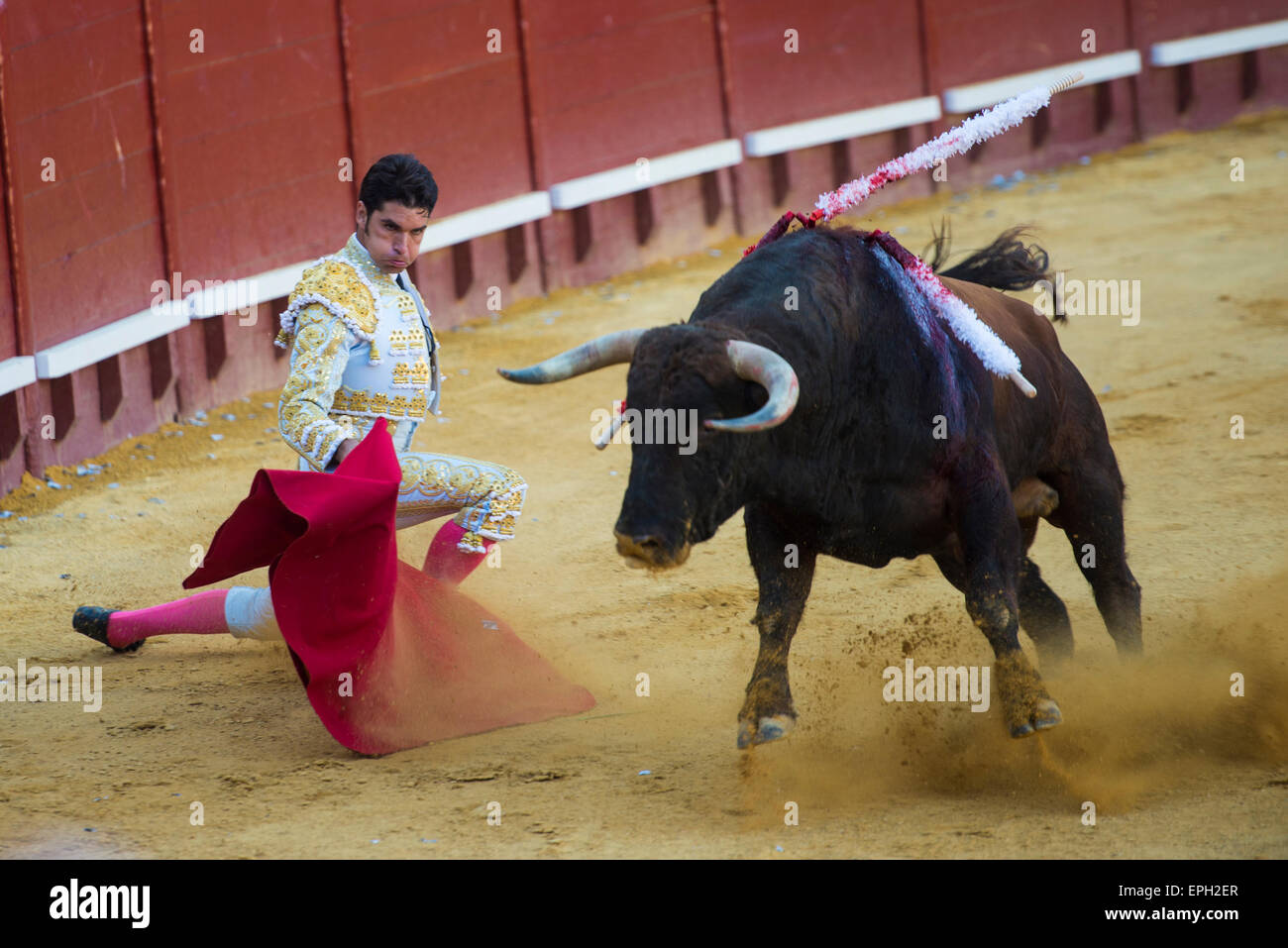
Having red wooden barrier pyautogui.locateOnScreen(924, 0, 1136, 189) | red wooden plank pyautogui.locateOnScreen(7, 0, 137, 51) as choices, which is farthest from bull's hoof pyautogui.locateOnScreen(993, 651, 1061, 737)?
red wooden barrier pyautogui.locateOnScreen(924, 0, 1136, 189)

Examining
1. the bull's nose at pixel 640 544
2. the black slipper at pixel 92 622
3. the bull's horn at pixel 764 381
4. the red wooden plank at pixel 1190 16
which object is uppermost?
the red wooden plank at pixel 1190 16

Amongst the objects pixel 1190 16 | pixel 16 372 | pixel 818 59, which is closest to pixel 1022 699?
pixel 16 372

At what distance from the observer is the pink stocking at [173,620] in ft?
13.0

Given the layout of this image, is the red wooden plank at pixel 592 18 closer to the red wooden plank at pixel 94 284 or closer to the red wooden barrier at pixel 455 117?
the red wooden barrier at pixel 455 117

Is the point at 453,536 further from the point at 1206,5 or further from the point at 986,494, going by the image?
the point at 1206,5

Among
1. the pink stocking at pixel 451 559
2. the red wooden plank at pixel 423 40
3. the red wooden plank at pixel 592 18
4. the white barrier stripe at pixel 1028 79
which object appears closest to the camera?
the pink stocking at pixel 451 559

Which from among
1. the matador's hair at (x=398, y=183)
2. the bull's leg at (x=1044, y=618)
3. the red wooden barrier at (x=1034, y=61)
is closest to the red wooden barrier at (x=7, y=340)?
the matador's hair at (x=398, y=183)

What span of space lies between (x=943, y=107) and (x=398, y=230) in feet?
21.7

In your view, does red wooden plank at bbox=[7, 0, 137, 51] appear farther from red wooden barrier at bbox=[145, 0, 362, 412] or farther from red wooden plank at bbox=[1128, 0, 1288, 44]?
red wooden plank at bbox=[1128, 0, 1288, 44]

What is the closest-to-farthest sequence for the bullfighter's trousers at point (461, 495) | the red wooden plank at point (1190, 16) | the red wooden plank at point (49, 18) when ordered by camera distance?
1. the bullfighter's trousers at point (461, 495)
2. the red wooden plank at point (49, 18)
3. the red wooden plank at point (1190, 16)

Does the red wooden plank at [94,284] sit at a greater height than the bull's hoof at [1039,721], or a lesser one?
greater

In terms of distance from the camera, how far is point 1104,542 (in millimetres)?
3879

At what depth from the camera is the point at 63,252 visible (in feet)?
19.5

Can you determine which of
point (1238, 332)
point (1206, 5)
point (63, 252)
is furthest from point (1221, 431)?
point (1206, 5)
